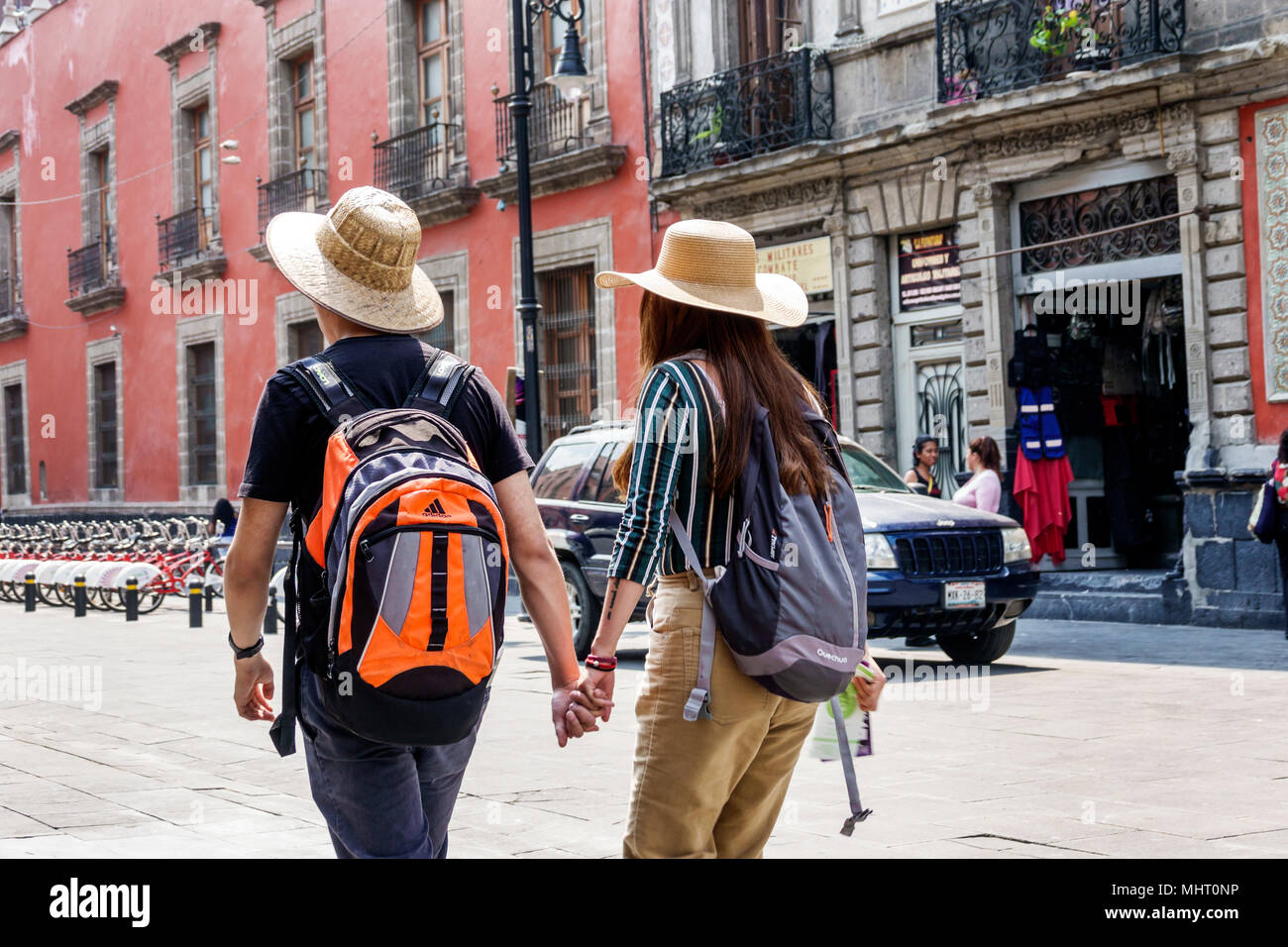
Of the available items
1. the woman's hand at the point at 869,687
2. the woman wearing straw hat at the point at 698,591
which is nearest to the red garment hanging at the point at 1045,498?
the woman's hand at the point at 869,687

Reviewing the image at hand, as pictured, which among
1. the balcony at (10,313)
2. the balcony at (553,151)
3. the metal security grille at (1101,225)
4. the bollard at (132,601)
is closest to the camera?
the metal security grille at (1101,225)

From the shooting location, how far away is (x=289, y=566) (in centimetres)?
340

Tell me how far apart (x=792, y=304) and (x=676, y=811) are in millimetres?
1253

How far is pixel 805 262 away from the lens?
A: 60.4ft

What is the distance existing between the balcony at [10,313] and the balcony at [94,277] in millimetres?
2656

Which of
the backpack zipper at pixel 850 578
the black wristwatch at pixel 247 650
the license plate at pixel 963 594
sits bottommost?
the license plate at pixel 963 594

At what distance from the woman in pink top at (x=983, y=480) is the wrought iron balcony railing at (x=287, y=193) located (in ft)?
49.0

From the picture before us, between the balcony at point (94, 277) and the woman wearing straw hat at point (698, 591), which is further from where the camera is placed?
the balcony at point (94, 277)

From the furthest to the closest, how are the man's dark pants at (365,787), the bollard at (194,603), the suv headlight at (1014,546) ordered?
the bollard at (194,603) → the suv headlight at (1014,546) → the man's dark pants at (365,787)

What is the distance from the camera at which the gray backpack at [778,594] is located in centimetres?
347

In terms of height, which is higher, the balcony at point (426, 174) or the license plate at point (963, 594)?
the balcony at point (426, 174)

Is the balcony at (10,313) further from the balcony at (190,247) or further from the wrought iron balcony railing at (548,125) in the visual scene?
the wrought iron balcony railing at (548,125)

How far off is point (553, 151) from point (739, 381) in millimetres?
18483

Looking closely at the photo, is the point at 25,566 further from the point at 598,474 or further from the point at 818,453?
the point at 818,453
